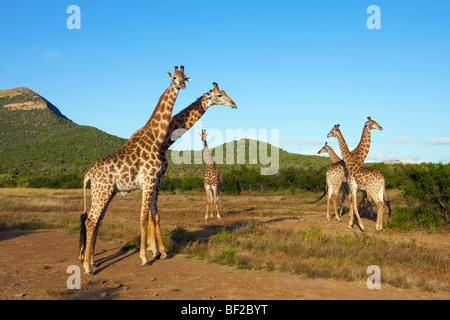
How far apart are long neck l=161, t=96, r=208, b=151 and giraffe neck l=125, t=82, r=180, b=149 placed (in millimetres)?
559

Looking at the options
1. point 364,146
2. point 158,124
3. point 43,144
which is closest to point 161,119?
point 158,124

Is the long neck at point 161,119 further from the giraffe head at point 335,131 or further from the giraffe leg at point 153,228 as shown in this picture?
the giraffe head at point 335,131

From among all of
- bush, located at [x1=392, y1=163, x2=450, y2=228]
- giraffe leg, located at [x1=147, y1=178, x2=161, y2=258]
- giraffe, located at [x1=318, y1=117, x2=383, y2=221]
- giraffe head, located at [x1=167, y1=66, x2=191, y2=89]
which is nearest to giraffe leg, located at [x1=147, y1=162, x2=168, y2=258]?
giraffe leg, located at [x1=147, y1=178, x2=161, y2=258]

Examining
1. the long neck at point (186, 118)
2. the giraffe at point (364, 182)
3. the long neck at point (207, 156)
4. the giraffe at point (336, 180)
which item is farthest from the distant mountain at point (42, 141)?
the giraffe at point (364, 182)

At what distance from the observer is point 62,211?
2025cm

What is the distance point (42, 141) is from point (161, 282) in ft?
205

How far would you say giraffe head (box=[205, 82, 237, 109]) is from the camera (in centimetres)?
979

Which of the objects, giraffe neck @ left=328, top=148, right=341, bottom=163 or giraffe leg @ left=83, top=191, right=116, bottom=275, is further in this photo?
giraffe neck @ left=328, top=148, right=341, bottom=163

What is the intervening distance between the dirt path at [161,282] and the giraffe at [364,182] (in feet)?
22.2

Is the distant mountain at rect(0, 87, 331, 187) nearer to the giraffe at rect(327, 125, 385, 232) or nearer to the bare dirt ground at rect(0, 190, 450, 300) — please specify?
the bare dirt ground at rect(0, 190, 450, 300)

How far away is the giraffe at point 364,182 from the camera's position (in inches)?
514

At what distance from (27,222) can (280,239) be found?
10.3 metres

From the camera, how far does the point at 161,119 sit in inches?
367

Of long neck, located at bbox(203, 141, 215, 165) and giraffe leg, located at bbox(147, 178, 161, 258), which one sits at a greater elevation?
long neck, located at bbox(203, 141, 215, 165)
